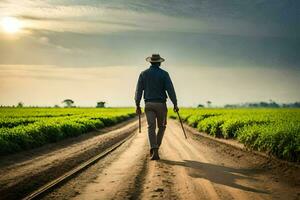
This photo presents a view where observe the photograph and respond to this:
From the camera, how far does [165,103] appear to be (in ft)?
41.3

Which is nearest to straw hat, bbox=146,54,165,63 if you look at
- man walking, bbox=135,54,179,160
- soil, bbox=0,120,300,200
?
man walking, bbox=135,54,179,160

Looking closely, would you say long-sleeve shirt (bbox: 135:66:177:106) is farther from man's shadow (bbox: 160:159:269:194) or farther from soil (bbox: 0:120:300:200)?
man's shadow (bbox: 160:159:269:194)

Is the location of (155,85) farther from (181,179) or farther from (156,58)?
(181,179)

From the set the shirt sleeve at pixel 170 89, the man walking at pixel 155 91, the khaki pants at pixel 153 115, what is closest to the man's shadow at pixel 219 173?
the khaki pants at pixel 153 115

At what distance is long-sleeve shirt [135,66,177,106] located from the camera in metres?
12.5

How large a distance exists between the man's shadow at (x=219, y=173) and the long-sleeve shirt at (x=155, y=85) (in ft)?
→ 6.43

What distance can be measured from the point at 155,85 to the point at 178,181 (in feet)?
15.2

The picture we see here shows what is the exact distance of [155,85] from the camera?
490 inches

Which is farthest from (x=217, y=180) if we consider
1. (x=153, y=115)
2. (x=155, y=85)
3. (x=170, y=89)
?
(x=155, y=85)

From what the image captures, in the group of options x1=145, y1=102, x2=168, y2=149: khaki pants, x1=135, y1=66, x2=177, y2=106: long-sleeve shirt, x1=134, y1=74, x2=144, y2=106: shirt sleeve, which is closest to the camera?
x1=145, y1=102, x2=168, y2=149: khaki pants

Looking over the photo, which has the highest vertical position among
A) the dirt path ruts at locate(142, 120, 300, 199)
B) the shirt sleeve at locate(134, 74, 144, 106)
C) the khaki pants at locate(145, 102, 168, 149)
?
the shirt sleeve at locate(134, 74, 144, 106)

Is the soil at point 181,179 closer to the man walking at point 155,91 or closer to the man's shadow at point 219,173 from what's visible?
the man's shadow at point 219,173

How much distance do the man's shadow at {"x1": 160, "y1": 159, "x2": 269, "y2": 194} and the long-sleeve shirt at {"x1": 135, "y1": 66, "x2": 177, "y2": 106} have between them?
1.96 meters

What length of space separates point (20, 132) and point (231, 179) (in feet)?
35.5
